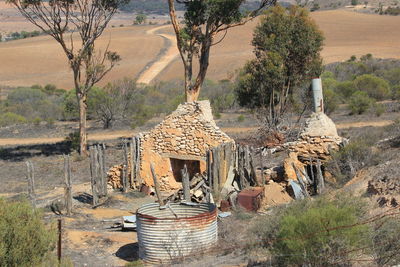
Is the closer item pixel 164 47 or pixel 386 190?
pixel 386 190

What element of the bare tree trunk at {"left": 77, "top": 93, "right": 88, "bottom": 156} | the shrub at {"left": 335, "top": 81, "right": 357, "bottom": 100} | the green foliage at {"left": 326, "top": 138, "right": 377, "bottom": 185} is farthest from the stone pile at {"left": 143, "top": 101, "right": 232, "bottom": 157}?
the shrub at {"left": 335, "top": 81, "right": 357, "bottom": 100}

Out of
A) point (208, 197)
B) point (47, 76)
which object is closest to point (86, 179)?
point (208, 197)

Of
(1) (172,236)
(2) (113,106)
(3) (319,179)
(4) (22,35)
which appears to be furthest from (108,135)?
(4) (22,35)

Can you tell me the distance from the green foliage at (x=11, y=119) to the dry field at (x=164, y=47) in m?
23.8

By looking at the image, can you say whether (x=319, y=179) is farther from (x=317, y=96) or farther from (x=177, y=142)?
(x=177, y=142)

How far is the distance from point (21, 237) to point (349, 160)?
940 cm

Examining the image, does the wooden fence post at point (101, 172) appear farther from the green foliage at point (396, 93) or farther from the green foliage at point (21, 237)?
the green foliage at point (396, 93)

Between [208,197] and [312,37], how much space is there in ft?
46.4

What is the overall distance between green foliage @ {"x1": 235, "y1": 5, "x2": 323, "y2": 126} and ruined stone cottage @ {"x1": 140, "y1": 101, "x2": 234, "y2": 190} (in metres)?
9.09

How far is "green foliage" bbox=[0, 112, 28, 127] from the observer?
43469 mm

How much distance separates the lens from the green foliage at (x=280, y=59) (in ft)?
95.1

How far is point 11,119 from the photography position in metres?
44.3

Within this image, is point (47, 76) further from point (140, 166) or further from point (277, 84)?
point (140, 166)

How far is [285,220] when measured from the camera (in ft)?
33.5
